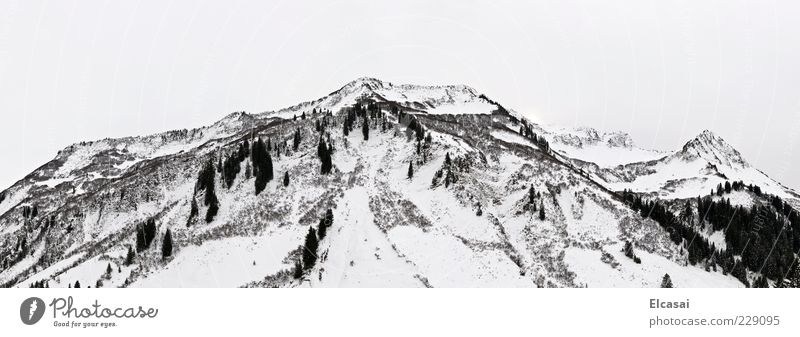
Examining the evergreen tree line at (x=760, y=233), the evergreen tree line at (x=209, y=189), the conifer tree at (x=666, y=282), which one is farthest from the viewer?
the evergreen tree line at (x=760, y=233)

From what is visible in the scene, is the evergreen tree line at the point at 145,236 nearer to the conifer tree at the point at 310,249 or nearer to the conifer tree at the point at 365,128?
the conifer tree at the point at 310,249

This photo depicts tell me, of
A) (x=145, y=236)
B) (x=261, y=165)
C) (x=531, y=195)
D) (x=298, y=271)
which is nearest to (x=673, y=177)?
(x=531, y=195)

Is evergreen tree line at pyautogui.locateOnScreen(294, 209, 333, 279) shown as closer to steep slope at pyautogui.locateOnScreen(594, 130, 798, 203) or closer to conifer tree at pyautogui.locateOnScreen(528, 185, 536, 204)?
conifer tree at pyautogui.locateOnScreen(528, 185, 536, 204)

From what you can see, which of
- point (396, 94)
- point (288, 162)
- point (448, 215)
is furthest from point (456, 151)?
point (396, 94)

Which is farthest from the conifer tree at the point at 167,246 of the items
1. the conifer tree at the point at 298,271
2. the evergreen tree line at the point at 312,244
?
the conifer tree at the point at 298,271

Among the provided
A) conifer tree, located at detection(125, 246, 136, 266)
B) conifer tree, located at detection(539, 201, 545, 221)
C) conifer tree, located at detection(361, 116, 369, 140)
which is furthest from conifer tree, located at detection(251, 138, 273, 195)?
conifer tree, located at detection(539, 201, 545, 221)

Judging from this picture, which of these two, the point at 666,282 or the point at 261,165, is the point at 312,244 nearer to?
the point at 261,165

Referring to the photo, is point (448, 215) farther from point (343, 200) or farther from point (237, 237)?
point (237, 237)
